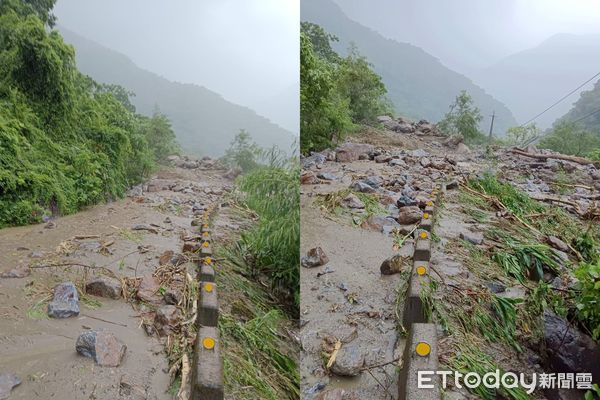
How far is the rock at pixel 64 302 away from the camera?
1130 mm

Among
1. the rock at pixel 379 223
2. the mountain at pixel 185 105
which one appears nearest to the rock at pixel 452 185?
the rock at pixel 379 223

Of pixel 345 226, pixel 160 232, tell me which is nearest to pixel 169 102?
pixel 160 232

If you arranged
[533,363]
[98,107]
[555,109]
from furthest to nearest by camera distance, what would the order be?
[98,107], [555,109], [533,363]

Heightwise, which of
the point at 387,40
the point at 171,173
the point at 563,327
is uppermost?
the point at 387,40

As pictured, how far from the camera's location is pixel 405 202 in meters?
1.66

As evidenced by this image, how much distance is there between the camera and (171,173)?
200cm

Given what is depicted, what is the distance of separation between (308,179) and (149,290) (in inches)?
31.6

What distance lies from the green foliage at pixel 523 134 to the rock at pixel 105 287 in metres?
1.46

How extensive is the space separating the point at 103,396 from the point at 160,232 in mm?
904

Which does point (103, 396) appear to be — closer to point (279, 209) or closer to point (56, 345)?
point (56, 345)

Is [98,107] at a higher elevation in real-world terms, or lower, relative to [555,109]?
lower

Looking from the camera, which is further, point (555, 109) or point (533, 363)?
point (555, 109)

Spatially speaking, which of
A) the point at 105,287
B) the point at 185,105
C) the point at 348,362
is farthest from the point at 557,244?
the point at 185,105

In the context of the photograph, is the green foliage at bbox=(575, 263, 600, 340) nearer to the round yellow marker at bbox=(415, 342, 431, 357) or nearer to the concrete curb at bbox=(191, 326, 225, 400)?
the round yellow marker at bbox=(415, 342, 431, 357)
